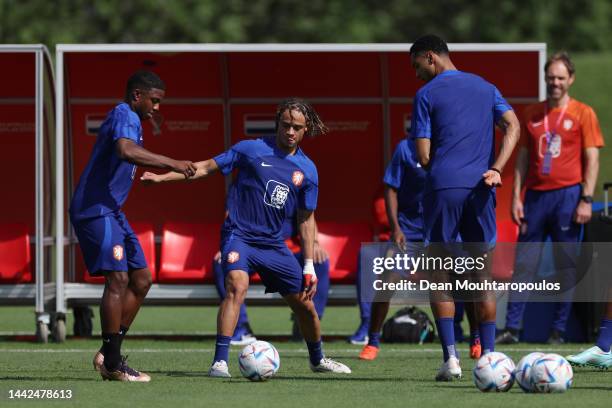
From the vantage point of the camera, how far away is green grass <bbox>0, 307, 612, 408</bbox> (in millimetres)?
8195

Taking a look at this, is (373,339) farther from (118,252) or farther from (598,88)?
(598,88)

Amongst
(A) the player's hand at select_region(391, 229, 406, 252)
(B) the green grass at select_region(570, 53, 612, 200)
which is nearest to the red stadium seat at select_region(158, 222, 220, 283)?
(A) the player's hand at select_region(391, 229, 406, 252)

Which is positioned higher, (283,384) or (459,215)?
(459,215)

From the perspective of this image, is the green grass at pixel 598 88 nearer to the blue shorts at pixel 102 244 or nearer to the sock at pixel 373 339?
the sock at pixel 373 339

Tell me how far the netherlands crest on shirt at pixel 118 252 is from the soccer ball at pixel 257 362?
Answer: 102 centimetres

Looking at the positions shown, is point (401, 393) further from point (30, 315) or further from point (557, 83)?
point (30, 315)

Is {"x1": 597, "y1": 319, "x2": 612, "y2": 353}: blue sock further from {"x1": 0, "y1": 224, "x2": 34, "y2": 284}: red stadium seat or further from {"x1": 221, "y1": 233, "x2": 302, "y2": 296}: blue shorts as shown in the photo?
{"x1": 0, "y1": 224, "x2": 34, "y2": 284}: red stadium seat

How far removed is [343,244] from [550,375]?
6.69 m

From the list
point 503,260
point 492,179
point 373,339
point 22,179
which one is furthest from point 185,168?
point 22,179

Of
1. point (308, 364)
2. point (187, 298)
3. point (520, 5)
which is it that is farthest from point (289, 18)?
point (308, 364)

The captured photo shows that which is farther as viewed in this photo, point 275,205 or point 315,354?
point 315,354

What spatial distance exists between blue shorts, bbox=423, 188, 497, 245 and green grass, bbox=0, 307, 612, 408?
927 millimetres

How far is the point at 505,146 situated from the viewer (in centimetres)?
947

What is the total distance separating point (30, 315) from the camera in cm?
1811
